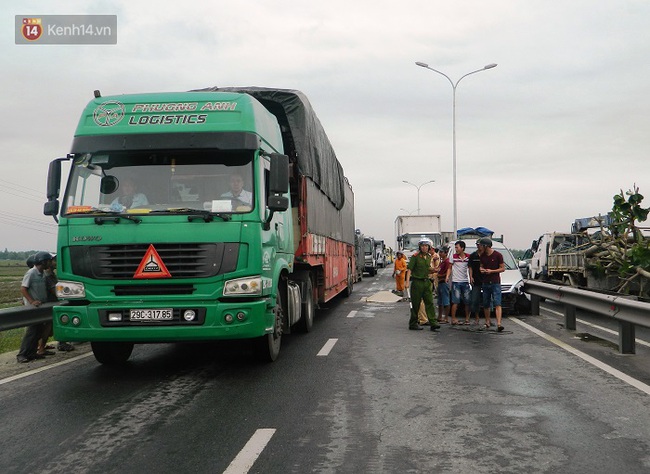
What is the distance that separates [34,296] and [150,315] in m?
3.46

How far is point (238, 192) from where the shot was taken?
733 cm

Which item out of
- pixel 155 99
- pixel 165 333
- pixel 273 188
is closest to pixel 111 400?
pixel 165 333

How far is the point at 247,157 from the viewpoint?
24.7 feet

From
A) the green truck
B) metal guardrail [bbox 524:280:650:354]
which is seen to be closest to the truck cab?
metal guardrail [bbox 524:280:650:354]

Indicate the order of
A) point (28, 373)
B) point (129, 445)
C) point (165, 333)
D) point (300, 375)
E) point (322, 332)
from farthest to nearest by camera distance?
point (322, 332)
point (28, 373)
point (300, 375)
point (165, 333)
point (129, 445)

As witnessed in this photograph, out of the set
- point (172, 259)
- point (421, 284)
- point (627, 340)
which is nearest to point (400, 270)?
point (421, 284)

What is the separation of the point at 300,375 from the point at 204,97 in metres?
3.49

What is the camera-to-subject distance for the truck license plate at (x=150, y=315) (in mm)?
6949

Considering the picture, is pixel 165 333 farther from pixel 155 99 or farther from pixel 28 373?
pixel 155 99

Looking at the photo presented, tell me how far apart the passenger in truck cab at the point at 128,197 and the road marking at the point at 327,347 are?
337 cm

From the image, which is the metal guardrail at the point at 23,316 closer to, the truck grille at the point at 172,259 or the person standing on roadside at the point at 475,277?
the truck grille at the point at 172,259

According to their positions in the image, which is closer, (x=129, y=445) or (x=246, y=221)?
(x=129, y=445)

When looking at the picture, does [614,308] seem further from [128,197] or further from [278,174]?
[128,197]

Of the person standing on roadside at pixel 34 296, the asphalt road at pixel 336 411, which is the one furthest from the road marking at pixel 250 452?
the person standing on roadside at pixel 34 296
